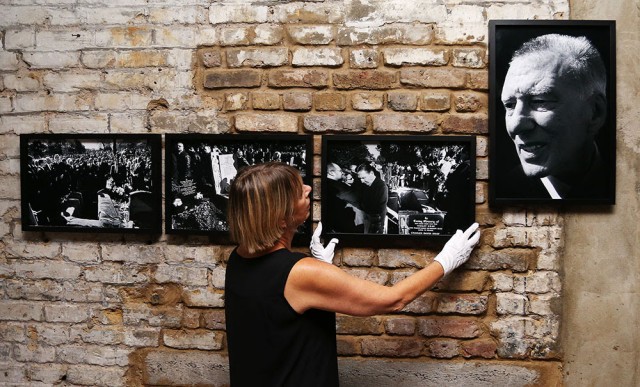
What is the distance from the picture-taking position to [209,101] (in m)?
2.27

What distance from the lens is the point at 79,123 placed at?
7.66 ft

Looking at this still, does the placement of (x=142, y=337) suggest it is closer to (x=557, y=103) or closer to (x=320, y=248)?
(x=320, y=248)

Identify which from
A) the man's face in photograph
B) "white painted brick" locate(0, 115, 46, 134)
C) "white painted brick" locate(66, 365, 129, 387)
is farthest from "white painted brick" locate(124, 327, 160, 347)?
the man's face in photograph

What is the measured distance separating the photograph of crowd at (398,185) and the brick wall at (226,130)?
70 mm

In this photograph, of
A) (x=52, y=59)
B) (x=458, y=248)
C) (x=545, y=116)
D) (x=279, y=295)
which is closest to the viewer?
(x=279, y=295)

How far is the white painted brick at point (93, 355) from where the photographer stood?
2324mm

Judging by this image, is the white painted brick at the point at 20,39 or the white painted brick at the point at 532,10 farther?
the white painted brick at the point at 20,39

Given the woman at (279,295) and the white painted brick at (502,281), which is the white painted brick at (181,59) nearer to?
the woman at (279,295)

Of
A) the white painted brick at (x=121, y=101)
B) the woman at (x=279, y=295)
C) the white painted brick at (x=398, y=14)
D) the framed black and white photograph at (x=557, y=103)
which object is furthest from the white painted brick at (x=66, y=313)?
the framed black and white photograph at (x=557, y=103)

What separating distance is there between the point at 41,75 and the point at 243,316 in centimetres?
154

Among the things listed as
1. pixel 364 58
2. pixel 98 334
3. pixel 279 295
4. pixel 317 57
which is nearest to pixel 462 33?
pixel 364 58

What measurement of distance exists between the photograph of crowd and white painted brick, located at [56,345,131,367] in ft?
3.54

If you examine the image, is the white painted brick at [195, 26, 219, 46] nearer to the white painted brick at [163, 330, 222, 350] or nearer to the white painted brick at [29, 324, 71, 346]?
the white painted brick at [163, 330, 222, 350]

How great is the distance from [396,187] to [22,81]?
1.73 meters
